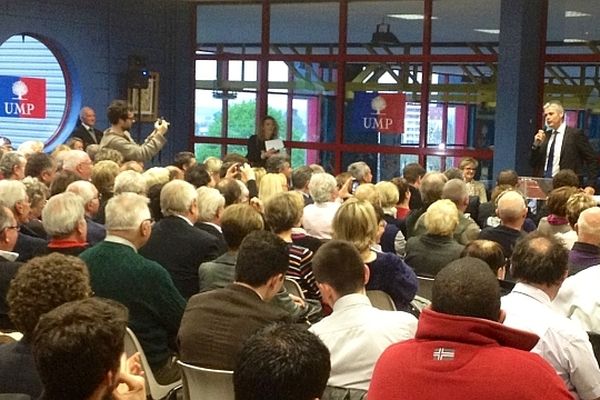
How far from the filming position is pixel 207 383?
3.36 meters

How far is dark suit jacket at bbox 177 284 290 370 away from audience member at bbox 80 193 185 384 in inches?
21.5

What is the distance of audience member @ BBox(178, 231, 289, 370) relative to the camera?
3502mm

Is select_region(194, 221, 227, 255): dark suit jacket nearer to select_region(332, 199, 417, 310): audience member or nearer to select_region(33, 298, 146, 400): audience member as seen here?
select_region(332, 199, 417, 310): audience member

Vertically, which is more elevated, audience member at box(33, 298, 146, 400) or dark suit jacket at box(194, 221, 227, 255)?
audience member at box(33, 298, 146, 400)

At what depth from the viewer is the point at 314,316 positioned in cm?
439

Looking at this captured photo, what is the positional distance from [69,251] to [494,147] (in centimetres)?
744

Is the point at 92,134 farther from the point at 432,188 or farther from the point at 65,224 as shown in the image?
the point at 65,224

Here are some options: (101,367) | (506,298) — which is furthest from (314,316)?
(101,367)

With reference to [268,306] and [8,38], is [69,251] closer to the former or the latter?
[268,306]

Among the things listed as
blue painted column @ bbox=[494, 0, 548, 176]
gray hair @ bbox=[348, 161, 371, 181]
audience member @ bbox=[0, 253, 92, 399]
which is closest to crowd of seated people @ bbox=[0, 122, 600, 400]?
audience member @ bbox=[0, 253, 92, 399]

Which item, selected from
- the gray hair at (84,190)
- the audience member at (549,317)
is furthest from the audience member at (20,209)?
the audience member at (549,317)

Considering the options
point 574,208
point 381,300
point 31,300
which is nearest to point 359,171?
point 574,208

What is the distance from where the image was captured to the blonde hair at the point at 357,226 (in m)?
4.58

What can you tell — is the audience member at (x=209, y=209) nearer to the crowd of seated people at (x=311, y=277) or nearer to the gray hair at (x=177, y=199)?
the crowd of seated people at (x=311, y=277)
